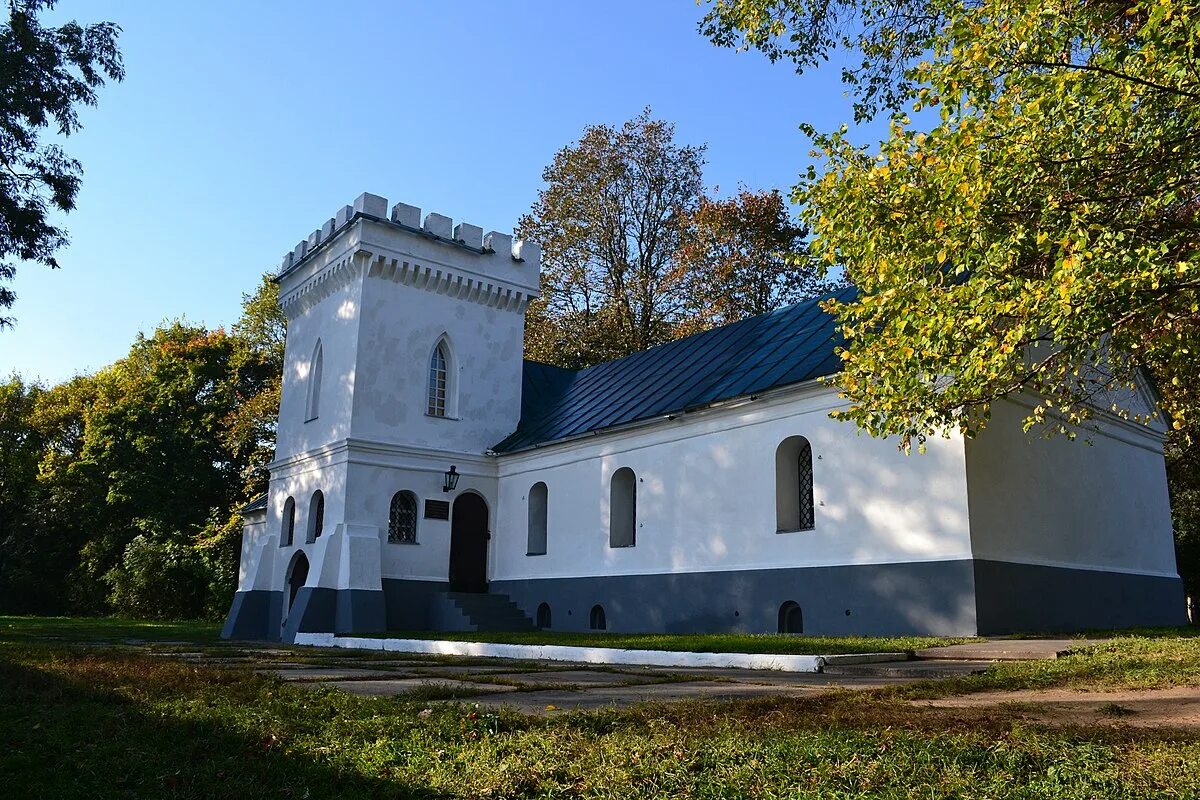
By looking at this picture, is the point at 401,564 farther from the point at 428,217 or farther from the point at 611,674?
the point at 611,674

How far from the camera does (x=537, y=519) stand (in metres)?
22.5

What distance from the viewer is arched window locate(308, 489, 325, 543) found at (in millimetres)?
22453

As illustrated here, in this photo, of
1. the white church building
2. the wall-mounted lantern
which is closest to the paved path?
the white church building

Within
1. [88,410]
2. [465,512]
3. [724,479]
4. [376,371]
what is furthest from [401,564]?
[88,410]

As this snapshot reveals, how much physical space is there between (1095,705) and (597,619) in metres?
15.1

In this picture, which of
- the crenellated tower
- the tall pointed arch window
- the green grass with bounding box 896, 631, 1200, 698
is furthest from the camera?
the tall pointed arch window

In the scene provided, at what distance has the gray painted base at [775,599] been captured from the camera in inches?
547

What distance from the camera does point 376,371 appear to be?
72.2 ft

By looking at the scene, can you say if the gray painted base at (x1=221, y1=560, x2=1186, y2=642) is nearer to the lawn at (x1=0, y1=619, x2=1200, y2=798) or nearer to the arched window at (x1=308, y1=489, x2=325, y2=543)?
the arched window at (x1=308, y1=489, x2=325, y2=543)

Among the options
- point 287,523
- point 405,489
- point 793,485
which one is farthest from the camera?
point 287,523

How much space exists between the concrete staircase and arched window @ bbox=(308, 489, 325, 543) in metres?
3.69

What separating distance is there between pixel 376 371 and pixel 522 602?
21.3 feet

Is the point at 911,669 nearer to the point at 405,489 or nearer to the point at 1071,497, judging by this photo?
the point at 1071,497

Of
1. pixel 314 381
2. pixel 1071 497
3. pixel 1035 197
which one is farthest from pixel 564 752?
pixel 314 381
